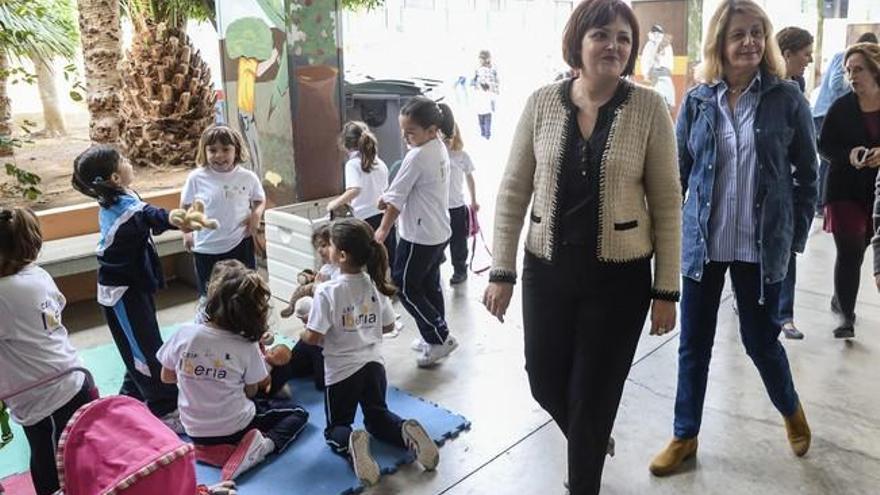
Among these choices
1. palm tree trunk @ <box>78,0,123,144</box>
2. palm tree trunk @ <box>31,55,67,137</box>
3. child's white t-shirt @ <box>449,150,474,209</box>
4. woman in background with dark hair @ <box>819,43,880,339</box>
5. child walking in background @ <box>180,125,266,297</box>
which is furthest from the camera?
palm tree trunk @ <box>31,55,67,137</box>

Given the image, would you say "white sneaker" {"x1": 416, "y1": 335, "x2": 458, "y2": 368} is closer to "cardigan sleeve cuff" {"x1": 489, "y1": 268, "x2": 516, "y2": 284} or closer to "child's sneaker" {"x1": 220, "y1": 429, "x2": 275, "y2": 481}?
"child's sneaker" {"x1": 220, "y1": 429, "x2": 275, "y2": 481}

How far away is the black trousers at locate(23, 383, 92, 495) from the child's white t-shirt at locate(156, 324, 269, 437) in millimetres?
343

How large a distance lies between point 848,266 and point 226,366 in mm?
3171

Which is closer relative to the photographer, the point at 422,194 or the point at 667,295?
the point at 667,295

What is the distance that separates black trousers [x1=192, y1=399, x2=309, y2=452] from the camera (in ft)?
8.93

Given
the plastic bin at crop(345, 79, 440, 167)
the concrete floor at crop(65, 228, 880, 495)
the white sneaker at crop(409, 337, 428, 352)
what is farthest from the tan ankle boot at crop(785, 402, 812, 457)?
the plastic bin at crop(345, 79, 440, 167)

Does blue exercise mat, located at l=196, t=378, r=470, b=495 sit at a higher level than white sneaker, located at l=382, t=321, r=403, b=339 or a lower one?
lower

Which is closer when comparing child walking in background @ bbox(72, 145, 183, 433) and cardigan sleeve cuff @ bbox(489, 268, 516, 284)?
cardigan sleeve cuff @ bbox(489, 268, 516, 284)

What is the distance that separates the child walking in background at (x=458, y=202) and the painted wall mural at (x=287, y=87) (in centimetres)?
94

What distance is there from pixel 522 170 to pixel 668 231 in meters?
0.45

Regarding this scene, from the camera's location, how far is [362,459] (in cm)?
260

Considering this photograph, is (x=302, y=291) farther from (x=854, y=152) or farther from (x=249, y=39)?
(x=854, y=152)

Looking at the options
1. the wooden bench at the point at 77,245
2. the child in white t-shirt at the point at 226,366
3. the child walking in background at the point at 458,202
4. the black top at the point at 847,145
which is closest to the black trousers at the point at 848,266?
the black top at the point at 847,145

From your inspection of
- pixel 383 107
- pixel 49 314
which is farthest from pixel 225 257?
pixel 383 107
